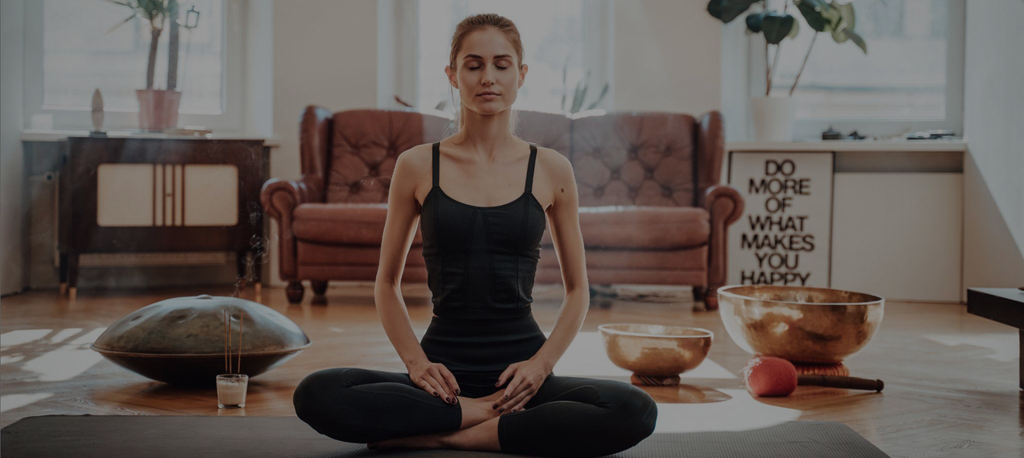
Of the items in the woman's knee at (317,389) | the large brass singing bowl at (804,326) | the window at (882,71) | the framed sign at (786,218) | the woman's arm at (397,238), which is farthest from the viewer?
the window at (882,71)

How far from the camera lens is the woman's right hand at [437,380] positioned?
4.28 feet

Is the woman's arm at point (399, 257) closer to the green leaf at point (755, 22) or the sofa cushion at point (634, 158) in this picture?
the sofa cushion at point (634, 158)

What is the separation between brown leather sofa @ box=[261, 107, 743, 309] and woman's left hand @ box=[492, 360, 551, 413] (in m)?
2.13

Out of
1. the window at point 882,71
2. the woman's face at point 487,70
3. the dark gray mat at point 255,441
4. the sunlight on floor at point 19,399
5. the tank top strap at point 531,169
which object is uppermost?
the window at point 882,71

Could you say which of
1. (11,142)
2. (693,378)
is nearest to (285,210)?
(11,142)

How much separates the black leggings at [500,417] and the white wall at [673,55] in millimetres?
3094

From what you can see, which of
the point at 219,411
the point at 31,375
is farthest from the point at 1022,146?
the point at 31,375

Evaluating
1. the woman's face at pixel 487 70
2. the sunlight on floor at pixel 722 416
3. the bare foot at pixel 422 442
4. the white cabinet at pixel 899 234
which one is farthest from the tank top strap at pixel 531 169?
the white cabinet at pixel 899 234

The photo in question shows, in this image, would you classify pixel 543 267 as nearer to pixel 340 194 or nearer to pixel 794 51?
pixel 340 194

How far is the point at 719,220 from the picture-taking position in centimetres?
350

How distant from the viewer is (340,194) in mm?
3928

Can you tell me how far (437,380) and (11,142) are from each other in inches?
50.2

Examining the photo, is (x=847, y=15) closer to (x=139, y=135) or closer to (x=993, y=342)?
(x=993, y=342)

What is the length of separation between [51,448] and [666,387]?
1.25 metres
